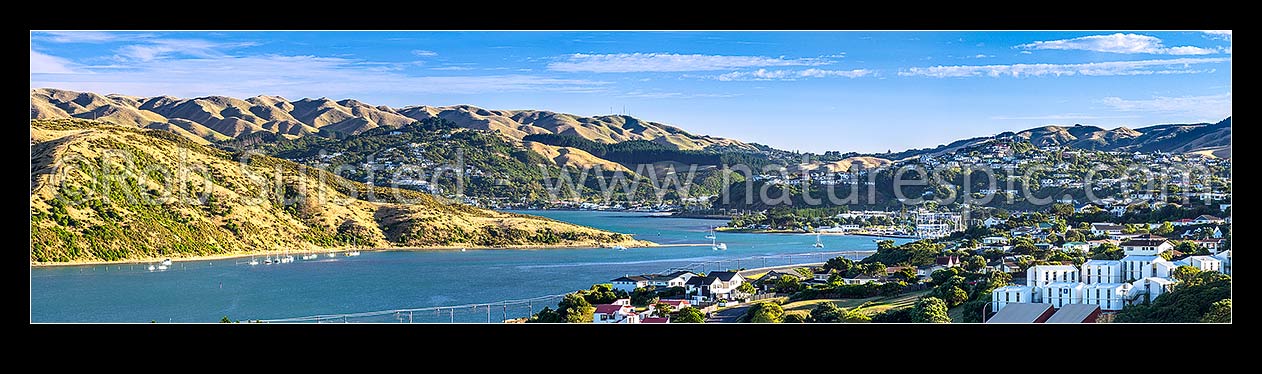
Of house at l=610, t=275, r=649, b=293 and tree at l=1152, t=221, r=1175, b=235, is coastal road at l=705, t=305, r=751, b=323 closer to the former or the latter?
house at l=610, t=275, r=649, b=293

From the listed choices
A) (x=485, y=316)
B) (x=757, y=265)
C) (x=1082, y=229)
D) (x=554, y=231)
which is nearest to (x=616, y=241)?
(x=554, y=231)

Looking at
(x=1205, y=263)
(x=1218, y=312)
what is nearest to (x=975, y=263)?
(x=1205, y=263)

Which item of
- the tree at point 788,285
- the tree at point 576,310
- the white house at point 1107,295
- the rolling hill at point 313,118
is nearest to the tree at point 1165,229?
the tree at point 788,285

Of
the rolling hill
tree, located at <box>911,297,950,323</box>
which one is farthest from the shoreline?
the rolling hill

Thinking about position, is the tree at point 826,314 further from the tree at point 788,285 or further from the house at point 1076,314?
the tree at point 788,285
